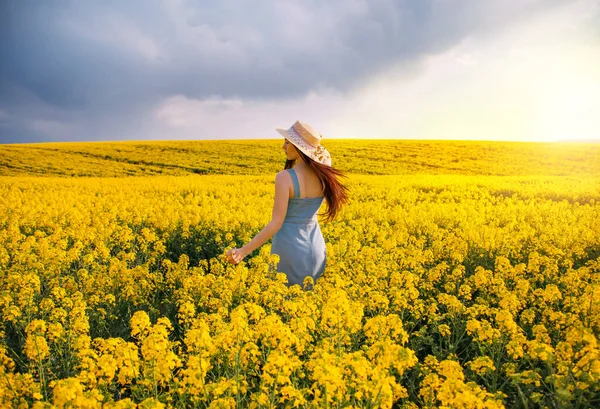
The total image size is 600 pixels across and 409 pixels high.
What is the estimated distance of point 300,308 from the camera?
3951 mm

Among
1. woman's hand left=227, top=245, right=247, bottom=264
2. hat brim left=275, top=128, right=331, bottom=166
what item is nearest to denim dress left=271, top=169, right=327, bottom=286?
hat brim left=275, top=128, right=331, bottom=166

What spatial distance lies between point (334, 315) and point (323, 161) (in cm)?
174

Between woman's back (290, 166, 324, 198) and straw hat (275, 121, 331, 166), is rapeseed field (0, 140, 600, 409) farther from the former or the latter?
straw hat (275, 121, 331, 166)

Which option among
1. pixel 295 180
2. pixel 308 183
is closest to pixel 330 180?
pixel 308 183

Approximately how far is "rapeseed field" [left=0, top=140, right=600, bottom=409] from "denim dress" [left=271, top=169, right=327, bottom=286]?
0.77ft

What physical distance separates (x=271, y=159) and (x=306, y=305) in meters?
29.6

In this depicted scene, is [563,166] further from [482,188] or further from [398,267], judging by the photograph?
[398,267]

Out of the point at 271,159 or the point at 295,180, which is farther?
the point at 271,159

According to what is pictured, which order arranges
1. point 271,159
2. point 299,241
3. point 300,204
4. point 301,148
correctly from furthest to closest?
1. point 271,159
2. point 299,241
3. point 300,204
4. point 301,148

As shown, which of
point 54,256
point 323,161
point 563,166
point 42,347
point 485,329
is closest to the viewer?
point 42,347

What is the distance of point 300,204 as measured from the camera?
469 centimetres

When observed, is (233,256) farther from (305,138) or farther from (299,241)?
(305,138)

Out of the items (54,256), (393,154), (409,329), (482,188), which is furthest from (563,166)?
(54,256)

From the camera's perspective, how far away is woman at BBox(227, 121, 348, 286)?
4449 mm
